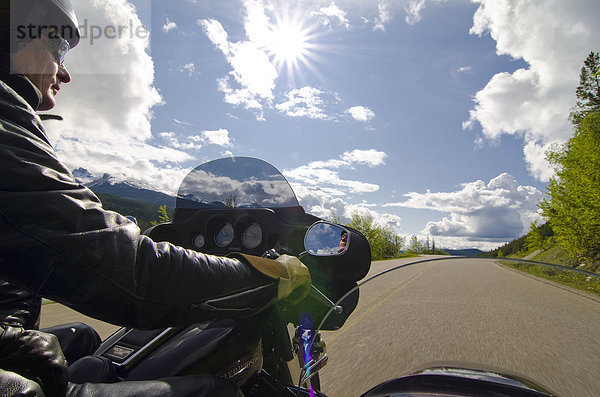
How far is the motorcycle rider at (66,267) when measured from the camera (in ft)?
1.91

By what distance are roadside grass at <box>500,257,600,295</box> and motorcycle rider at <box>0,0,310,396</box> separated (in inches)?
30.1

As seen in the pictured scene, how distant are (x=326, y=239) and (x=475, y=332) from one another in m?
0.79

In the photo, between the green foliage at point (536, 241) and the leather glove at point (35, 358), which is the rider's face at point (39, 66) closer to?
the leather glove at point (35, 358)

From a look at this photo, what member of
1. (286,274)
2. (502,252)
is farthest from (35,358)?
(502,252)

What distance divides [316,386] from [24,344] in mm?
673

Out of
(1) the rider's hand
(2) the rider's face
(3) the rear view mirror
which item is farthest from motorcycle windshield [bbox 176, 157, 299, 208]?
(2) the rider's face

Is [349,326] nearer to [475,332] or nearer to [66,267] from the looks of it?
[475,332]

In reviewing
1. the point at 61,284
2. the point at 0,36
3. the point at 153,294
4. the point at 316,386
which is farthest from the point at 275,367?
the point at 0,36

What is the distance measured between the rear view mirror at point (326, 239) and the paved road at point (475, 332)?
0.41m

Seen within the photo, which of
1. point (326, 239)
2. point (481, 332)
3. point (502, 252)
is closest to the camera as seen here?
point (481, 332)

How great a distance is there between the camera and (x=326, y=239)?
4.74 feet

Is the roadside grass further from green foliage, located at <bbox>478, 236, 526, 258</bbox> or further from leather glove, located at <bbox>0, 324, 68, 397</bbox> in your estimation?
leather glove, located at <bbox>0, 324, 68, 397</bbox>

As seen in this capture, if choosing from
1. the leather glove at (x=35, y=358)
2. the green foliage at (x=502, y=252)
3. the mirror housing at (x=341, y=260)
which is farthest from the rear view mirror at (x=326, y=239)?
the leather glove at (x=35, y=358)

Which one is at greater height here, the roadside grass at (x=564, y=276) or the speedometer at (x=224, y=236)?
the speedometer at (x=224, y=236)
